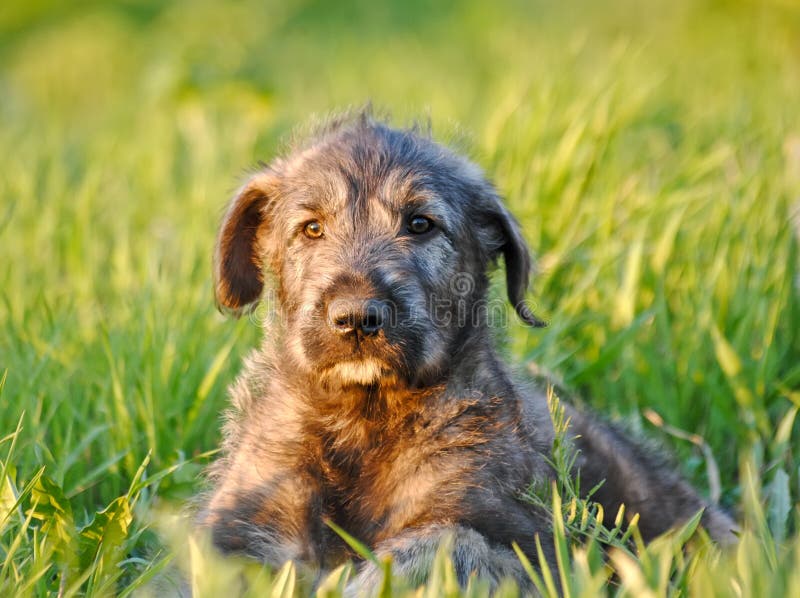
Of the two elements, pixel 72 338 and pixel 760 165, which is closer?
pixel 72 338

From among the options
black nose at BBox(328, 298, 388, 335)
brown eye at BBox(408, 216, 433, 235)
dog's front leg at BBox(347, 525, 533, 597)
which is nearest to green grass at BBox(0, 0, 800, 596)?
dog's front leg at BBox(347, 525, 533, 597)

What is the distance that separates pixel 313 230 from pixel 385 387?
64cm

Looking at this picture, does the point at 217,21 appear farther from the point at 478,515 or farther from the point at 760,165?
the point at 478,515

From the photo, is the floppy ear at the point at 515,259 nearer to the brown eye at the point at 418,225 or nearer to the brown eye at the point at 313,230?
the brown eye at the point at 418,225

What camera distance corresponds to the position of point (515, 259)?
405 cm

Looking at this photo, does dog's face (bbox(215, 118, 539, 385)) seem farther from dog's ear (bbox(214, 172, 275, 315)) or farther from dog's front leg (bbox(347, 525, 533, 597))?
dog's front leg (bbox(347, 525, 533, 597))

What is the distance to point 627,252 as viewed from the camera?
5.47 metres

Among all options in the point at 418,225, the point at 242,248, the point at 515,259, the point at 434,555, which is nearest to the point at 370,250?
the point at 418,225

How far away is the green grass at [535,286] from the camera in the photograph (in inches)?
127

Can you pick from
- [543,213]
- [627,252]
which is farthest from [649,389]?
[543,213]

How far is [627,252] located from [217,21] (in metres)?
8.91

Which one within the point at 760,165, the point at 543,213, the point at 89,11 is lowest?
the point at 89,11

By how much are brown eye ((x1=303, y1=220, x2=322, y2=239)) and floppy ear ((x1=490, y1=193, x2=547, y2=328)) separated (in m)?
0.67

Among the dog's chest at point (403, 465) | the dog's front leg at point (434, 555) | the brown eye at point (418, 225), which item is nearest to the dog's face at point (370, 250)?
the brown eye at point (418, 225)
